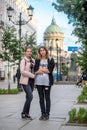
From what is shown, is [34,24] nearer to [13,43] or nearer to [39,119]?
[13,43]

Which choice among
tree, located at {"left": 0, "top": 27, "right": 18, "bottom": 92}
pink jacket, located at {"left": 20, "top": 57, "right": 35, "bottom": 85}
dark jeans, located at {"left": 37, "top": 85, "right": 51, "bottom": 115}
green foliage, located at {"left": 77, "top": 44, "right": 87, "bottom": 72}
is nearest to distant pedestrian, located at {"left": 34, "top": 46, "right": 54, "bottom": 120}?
dark jeans, located at {"left": 37, "top": 85, "right": 51, "bottom": 115}

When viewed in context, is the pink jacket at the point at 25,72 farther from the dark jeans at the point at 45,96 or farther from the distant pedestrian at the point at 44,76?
the dark jeans at the point at 45,96

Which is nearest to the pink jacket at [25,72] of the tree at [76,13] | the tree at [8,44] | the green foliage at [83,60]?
the tree at [76,13]

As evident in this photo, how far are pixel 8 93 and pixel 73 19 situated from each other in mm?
20915

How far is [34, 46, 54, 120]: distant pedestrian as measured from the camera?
44.4 ft

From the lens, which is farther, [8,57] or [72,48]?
[72,48]

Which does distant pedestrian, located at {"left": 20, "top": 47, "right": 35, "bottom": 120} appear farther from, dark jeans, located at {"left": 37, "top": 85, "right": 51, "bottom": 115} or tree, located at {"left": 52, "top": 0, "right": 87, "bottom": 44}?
tree, located at {"left": 52, "top": 0, "right": 87, "bottom": 44}

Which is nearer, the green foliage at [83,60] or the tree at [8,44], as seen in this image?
the green foliage at [83,60]

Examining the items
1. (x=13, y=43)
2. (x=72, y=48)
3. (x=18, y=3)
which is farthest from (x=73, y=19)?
(x=18, y=3)

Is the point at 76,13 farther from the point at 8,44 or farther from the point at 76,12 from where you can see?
the point at 8,44

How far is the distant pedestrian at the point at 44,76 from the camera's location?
44.4 feet

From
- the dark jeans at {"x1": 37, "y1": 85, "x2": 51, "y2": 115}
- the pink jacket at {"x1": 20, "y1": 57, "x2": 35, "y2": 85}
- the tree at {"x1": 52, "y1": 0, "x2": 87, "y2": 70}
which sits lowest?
the dark jeans at {"x1": 37, "y1": 85, "x2": 51, "y2": 115}

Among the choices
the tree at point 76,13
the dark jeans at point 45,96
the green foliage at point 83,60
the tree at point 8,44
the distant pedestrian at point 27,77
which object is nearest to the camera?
the tree at point 76,13

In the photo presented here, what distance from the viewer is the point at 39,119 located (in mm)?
13562
